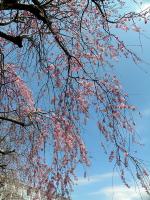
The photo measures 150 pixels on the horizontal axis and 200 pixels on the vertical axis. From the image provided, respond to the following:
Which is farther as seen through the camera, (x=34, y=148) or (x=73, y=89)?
(x=34, y=148)

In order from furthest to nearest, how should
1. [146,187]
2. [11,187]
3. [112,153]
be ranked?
[11,187], [112,153], [146,187]

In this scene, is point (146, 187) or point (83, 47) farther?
point (83, 47)

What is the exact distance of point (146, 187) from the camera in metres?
6.66

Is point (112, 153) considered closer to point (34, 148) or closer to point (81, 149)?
point (81, 149)

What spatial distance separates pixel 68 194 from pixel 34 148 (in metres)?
2.05

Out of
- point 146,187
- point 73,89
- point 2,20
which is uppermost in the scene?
point 2,20

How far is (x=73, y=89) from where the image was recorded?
27.0ft

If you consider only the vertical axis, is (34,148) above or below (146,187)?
above

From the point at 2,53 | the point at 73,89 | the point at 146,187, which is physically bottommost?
the point at 146,187

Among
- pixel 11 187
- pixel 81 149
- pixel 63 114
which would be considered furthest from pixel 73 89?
pixel 11 187

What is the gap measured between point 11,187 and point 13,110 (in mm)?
10220

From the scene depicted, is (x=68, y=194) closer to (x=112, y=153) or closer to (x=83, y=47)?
(x=112, y=153)

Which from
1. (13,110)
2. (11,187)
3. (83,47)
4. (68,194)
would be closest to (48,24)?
(83,47)

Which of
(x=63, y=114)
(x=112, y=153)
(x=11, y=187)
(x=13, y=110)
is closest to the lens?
(x=112, y=153)
